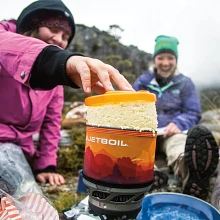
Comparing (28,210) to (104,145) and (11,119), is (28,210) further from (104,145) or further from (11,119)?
(11,119)

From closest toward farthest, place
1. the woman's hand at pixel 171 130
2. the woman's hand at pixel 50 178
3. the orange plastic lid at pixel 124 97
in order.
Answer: the orange plastic lid at pixel 124 97 < the woman's hand at pixel 50 178 < the woman's hand at pixel 171 130

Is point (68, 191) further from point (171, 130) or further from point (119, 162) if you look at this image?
point (119, 162)

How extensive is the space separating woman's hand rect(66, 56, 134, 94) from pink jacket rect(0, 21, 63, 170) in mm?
132

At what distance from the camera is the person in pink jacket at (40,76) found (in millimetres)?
766

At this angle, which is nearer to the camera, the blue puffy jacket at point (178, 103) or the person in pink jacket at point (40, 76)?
the person in pink jacket at point (40, 76)

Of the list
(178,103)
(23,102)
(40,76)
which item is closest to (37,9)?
(23,102)

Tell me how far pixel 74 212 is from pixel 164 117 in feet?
4.78

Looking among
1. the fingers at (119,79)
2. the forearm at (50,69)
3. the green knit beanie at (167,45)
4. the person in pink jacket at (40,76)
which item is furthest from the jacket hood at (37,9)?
the green knit beanie at (167,45)

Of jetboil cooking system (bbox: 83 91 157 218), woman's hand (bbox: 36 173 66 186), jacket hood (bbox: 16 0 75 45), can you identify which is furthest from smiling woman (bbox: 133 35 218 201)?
jacket hood (bbox: 16 0 75 45)

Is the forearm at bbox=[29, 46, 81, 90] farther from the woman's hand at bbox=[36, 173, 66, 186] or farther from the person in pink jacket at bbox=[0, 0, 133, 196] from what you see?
the woman's hand at bbox=[36, 173, 66, 186]

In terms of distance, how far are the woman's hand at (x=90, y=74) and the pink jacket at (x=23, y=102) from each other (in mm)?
132

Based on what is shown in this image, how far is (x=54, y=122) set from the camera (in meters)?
2.00

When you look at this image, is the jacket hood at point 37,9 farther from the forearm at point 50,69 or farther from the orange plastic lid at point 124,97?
the orange plastic lid at point 124,97

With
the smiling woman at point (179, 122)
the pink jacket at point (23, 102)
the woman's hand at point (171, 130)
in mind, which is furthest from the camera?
the woman's hand at point (171, 130)
